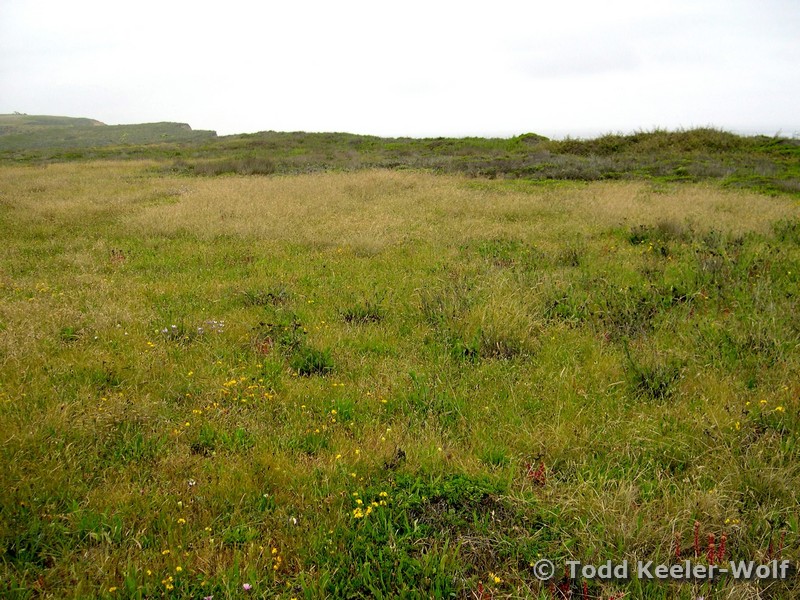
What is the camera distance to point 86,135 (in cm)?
8038

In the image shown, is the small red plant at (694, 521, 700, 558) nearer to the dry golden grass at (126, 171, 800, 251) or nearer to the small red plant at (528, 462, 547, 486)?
the small red plant at (528, 462, 547, 486)

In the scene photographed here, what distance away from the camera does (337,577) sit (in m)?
2.67

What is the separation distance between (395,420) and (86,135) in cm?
9683

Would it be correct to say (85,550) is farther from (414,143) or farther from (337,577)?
(414,143)

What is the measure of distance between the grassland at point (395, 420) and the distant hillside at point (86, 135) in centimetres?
5913

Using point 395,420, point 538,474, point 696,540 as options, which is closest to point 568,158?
point 395,420

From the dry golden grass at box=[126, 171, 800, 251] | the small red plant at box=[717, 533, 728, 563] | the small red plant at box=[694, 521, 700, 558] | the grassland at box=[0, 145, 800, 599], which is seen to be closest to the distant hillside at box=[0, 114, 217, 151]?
the dry golden grass at box=[126, 171, 800, 251]

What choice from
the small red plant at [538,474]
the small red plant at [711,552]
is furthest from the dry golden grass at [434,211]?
the small red plant at [711,552]

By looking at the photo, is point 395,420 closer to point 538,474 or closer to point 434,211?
point 538,474

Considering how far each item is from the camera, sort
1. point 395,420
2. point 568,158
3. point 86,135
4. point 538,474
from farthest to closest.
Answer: point 86,135 → point 568,158 → point 395,420 → point 538,474

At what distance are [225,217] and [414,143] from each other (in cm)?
3124

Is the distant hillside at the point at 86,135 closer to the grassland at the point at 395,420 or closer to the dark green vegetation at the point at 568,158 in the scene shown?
the dark green vegetation at the point at 568,158

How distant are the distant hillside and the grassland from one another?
59.1 meters

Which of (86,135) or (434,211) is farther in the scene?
(86,135)
